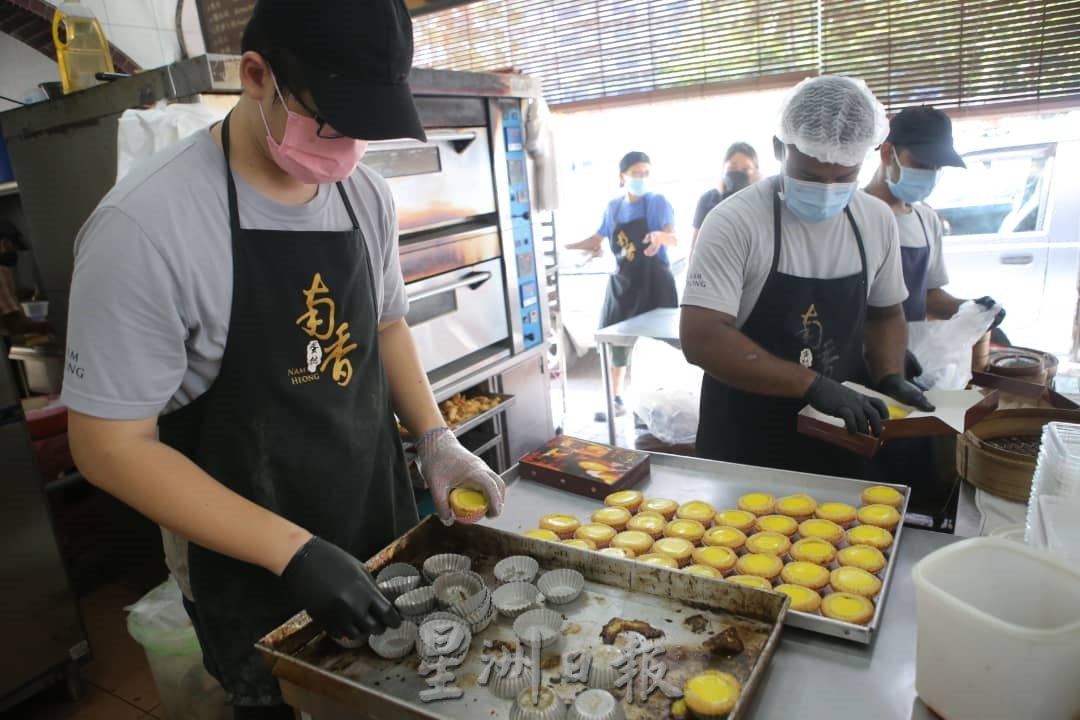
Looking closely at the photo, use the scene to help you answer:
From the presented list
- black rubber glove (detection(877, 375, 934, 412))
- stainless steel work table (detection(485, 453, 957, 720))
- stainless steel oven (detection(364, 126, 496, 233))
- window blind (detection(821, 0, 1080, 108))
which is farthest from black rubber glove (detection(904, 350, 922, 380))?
window blind (detection(821, 0, 1080, 108))

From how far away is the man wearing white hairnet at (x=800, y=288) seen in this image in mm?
1810

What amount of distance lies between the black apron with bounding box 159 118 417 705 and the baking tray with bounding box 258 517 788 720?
0.61 ft

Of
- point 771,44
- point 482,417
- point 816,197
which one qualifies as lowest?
point 482,417

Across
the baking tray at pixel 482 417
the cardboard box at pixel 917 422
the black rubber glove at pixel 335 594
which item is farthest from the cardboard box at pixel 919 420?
the baking tray at pixel 482 417

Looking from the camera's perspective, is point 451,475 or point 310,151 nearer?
point 310,151

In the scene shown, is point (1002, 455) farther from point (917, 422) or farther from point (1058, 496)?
point (1058, 496)

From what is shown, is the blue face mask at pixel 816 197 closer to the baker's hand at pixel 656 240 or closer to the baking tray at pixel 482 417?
the baking tray at pixel 482 417

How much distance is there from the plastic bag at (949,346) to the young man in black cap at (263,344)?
1763 mm

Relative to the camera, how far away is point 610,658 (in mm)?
1062

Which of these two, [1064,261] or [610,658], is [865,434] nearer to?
[610,658]

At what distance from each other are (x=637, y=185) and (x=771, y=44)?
3.76 feet

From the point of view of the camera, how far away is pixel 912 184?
2.52 meters

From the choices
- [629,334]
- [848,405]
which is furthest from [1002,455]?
[629,334]

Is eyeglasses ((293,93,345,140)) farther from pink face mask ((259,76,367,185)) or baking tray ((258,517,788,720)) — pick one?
baking tray ((258,517,788,720))
